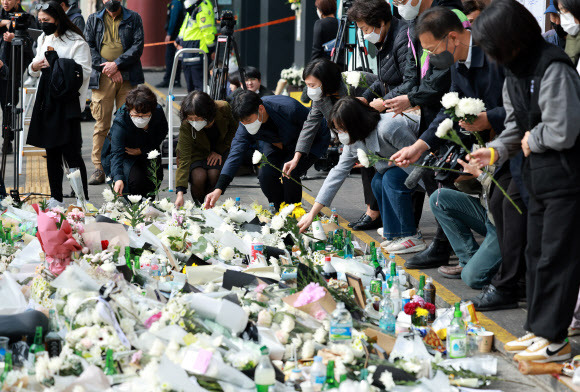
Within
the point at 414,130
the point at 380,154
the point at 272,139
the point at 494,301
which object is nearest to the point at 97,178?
the point at 272,139

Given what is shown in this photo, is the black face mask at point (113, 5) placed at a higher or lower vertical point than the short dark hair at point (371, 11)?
higher

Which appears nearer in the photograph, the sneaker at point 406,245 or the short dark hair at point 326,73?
the sneaker at point 406,245

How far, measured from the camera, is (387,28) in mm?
6332

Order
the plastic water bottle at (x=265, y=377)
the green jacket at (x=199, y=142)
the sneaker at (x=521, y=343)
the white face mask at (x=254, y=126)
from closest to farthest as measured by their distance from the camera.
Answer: the plastic water bottle at (x=265, y=377), the sneaker at (x=521, y=343), the white face mask at (x=254, y=126), the green jacket at (x=199, y=142)

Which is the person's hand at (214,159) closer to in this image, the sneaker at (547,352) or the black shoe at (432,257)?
the black shoe at (432,257)

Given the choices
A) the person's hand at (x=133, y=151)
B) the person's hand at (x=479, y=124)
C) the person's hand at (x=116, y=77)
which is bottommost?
the person's hand at (x=133, y=151)

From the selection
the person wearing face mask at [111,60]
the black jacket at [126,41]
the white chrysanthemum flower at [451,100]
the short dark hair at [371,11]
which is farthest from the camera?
the black jacket at [126,41]

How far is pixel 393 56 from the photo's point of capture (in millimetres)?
6285

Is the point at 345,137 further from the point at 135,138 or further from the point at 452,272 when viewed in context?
the point at 135,138

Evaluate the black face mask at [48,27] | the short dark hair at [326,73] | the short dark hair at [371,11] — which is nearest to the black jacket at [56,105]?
the black face mask at [48,27]

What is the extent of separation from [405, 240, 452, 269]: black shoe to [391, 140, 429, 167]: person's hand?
0.84 m

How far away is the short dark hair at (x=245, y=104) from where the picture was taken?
6746mm

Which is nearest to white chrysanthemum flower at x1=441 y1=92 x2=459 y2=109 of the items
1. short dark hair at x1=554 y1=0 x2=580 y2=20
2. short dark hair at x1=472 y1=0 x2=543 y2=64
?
short dark hair at x1=472 y1=0 x2=543 y2=64

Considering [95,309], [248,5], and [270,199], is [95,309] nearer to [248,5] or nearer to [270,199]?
[270,199]
